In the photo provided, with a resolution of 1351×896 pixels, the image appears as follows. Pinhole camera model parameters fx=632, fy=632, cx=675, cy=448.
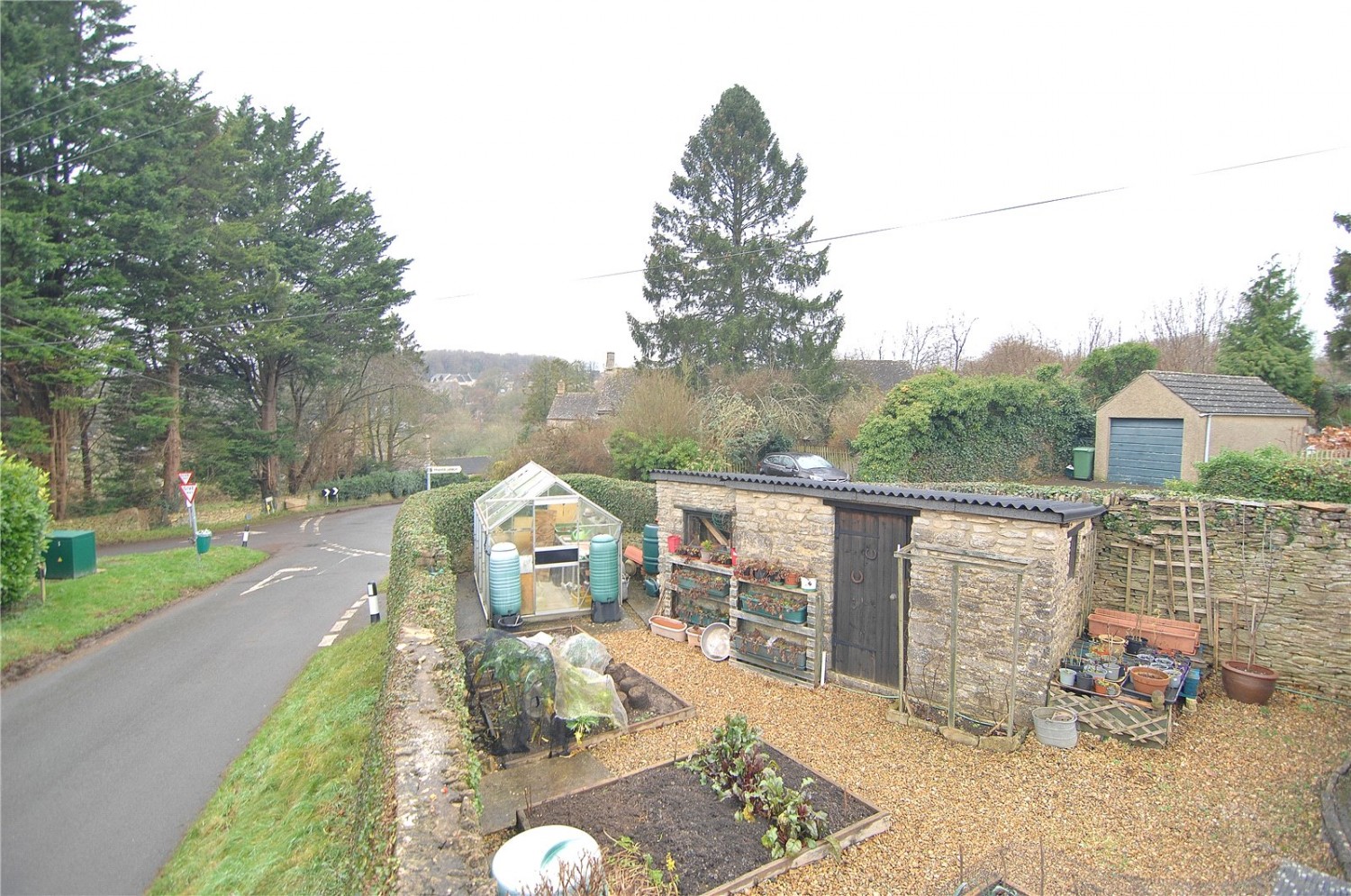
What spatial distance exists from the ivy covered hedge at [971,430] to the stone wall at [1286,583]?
8846mm

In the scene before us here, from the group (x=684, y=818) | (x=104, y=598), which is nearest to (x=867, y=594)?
(x=684, y=818)

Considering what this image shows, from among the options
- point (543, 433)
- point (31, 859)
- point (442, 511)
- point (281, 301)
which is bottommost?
point (31, 859)

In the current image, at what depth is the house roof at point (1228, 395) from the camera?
17672 millimetres

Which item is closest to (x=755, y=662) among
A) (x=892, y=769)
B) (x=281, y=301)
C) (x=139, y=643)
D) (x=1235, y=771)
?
(x=892, y=769)

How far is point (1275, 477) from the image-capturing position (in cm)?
1047

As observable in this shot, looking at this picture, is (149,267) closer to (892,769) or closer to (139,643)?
(139,643)

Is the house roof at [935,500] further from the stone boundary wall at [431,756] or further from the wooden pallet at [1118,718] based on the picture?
the stone boundary wall at [431,756]

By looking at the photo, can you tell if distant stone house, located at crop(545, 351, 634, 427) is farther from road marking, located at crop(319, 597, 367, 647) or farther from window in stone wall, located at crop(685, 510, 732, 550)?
window in stone wall, located at crop(685, 510, 732, 550)

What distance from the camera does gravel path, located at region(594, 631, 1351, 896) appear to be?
4.95 meters

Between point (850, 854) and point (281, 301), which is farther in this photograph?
point (281, 301)

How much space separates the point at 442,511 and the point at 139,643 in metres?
6.38

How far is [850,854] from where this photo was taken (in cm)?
526

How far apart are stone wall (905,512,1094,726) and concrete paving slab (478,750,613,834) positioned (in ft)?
13.6

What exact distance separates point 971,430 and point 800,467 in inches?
210
